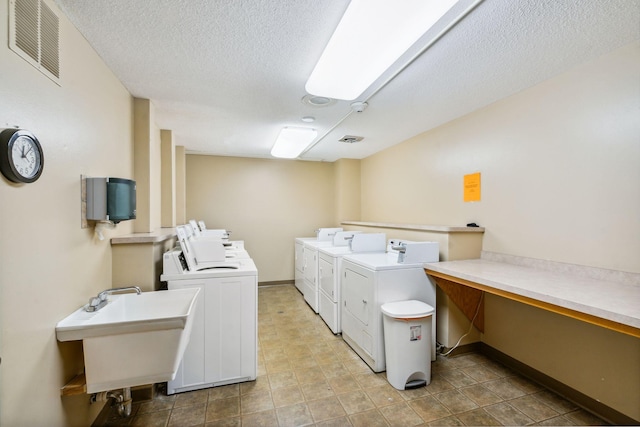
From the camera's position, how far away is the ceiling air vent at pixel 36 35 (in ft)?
3.83

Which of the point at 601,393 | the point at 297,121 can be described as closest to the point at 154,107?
the point at 297,121

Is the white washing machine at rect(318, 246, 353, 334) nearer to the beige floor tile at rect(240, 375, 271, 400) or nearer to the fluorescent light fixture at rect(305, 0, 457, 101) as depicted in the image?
the beige floor tile at rect(240, 375, 271, 400)

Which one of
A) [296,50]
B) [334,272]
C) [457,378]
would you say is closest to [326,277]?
[334,272]

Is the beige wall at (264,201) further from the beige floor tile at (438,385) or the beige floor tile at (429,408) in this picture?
the beige floor tile at (429,408)

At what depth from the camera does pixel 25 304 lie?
1.20 metres

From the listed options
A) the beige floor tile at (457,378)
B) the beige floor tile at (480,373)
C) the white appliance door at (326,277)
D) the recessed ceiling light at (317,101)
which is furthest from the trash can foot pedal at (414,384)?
the recessed ceiling light at (317,101)

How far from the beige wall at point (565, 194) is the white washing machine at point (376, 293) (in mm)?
710

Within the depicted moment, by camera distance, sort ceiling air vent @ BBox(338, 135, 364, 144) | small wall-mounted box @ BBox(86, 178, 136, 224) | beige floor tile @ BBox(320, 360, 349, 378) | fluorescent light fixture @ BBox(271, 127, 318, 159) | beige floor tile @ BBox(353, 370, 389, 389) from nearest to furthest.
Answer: small wall-mounted box @ BBox(86, 178, 136, 224), beige floor tile @ BBox(353, 370, 389, 389), beige floor tile @ BBox(320, 360, 349, 378), fluorescent light fixture @ BBox(271, 127, 318, 159), ceiling air vent @ BBox(338, 135, 364, 144)

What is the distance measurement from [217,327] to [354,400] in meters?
1.19

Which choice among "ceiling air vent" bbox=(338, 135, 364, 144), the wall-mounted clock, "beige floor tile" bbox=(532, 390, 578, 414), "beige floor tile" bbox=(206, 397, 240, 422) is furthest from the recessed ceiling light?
"beige floor tile" bbox=(532, 390, 578, 414)

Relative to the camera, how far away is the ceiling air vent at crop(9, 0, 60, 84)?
1168 millimetres

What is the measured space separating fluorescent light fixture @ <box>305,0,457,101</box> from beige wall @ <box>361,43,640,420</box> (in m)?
1.56

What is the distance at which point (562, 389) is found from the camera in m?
2.12

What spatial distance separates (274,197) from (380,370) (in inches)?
141
